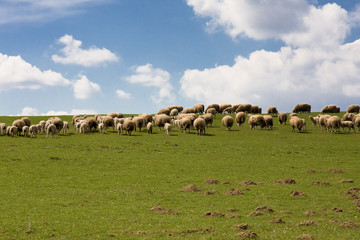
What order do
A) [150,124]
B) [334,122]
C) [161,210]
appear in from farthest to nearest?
[334,122], [150,124], [161,210]

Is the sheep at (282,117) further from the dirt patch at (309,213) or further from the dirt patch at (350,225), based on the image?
the dirt patch at (350,225)

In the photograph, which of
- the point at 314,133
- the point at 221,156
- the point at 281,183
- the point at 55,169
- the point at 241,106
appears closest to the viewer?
the point at 281,183

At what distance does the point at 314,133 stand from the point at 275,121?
14709 mm

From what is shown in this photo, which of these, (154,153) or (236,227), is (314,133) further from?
(236,227)

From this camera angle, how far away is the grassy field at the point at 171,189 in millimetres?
14047

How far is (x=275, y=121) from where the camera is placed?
6688 centimetres

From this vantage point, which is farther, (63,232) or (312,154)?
(312,154)

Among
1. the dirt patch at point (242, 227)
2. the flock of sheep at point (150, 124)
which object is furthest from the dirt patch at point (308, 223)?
the flock of sheep at point (150, 124)

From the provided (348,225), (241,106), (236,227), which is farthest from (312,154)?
(241,106)

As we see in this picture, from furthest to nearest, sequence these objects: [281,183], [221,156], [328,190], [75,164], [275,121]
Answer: [275,121] → [221,156] → [75,164] → [281,183] → [328,190]

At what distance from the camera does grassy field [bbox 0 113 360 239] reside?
46.1ft

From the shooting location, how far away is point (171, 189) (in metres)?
21.2

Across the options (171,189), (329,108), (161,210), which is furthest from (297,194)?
(329,108)

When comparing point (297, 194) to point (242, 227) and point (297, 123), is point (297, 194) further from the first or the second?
point (297, 123)
